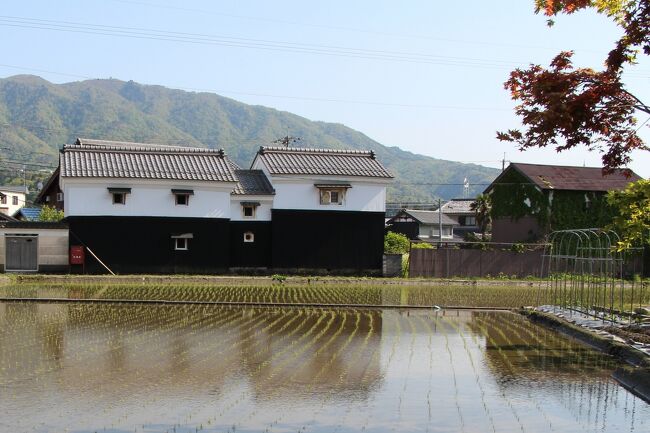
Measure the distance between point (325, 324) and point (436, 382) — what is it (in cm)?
649

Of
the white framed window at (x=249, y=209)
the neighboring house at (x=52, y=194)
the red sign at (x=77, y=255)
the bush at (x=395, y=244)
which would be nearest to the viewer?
the red sign at (x=77, y=255)

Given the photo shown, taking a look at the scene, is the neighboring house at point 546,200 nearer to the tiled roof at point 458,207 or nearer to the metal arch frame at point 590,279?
the metal arch frame at point 590,279

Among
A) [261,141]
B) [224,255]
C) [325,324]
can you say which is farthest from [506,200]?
[261,141]

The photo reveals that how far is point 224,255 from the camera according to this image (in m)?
32.5

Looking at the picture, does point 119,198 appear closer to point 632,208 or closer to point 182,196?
point 182,196

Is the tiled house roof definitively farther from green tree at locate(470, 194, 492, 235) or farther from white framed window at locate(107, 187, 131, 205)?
white framed window at locate(107, 187, 131, 205)

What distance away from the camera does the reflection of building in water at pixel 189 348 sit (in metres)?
9.85

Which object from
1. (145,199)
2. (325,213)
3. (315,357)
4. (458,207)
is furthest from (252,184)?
(458,207)

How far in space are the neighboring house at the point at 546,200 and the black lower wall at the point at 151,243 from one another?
57.2ft

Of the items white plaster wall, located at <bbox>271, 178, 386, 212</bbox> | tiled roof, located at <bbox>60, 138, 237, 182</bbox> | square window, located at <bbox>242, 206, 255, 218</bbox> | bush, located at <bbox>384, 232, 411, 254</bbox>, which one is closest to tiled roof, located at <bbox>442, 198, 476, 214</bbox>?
bush, located at <bbox>384, 232, 411, 254</bbox>

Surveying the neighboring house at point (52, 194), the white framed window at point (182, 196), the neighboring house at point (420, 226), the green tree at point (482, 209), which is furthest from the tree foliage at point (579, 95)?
the neighboring house at point (420, 226)

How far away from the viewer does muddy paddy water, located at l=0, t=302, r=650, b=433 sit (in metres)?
7.98

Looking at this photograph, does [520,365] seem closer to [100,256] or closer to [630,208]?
[630,208]

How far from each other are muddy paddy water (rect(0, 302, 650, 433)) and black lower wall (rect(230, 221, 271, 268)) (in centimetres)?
1636
